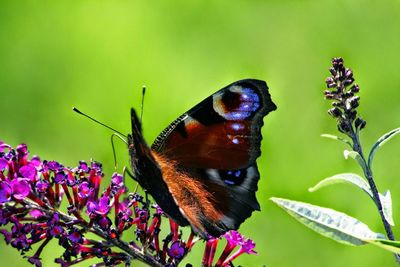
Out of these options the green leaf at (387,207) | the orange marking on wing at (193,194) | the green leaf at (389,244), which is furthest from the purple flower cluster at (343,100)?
the orange marking on wing at (193,194)

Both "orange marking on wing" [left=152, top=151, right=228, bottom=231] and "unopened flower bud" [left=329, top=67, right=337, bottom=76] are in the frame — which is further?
"orange marking on wing" [left=152, top=151, right=228, bottom=231]

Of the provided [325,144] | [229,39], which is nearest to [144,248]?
[325,144]

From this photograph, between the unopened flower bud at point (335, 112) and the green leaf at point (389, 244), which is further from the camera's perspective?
the unopened flower bud at point (335, 112)

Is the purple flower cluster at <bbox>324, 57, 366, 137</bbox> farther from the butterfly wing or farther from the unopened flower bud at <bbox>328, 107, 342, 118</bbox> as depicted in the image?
the butterfly wing

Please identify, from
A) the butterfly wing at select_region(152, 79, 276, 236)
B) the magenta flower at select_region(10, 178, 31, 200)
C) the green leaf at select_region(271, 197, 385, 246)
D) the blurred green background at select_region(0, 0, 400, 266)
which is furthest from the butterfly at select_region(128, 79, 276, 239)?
the blurred green background at select_region(0, 0, 400, 266)

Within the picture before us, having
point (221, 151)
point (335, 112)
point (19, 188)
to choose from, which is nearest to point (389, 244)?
point (335, 112)

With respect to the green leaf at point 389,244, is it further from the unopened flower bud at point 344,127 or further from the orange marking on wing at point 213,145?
the orange marking on wing at point 213,145
